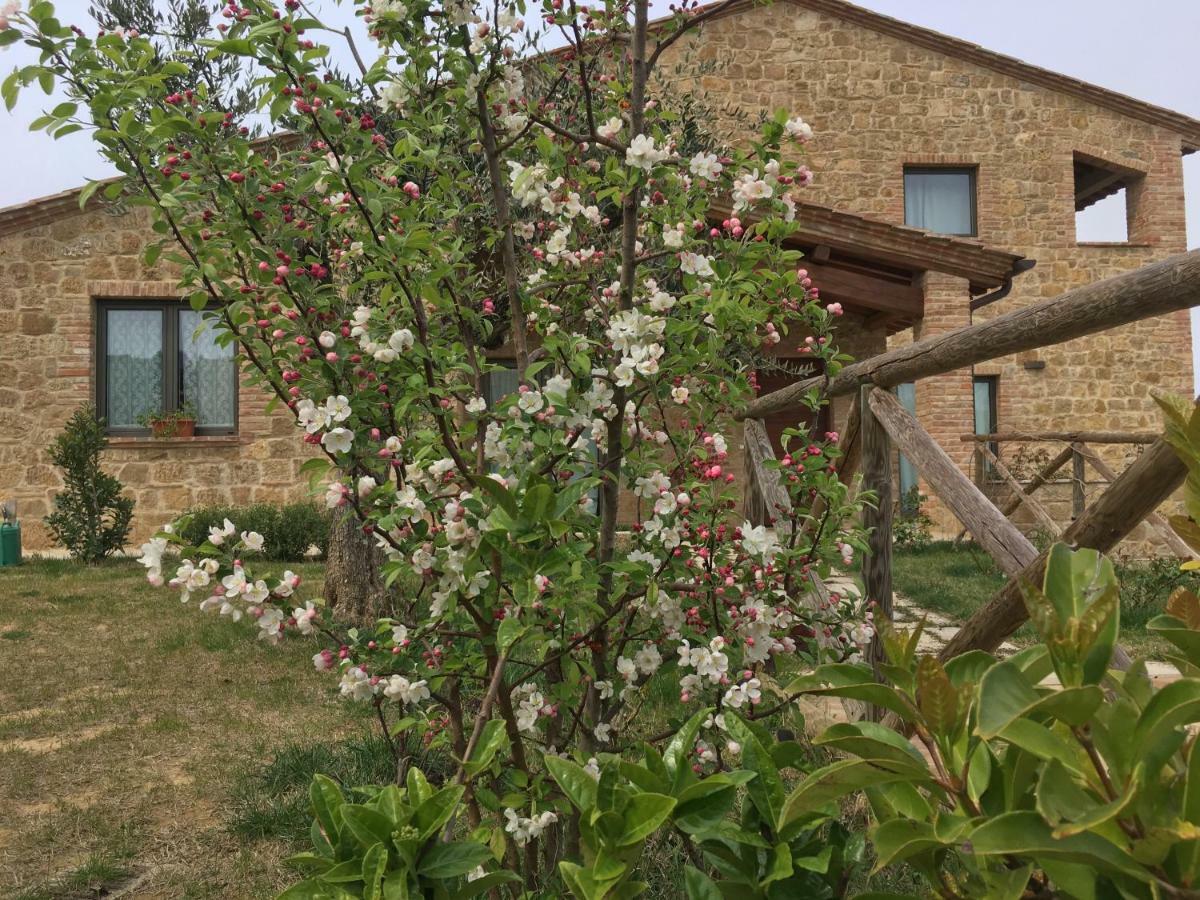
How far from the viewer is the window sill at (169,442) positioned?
10.0m

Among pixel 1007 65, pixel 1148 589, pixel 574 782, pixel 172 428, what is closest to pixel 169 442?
pixel 172 428

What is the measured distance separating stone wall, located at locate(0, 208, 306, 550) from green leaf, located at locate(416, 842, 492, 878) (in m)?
9.46

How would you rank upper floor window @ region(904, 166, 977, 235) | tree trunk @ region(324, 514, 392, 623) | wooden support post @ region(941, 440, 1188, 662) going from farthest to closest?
upper floor window @ region(904, 166, 977, 235) → tree trunk @ region(324, 514, 392, 623) → wooden support post @ region(941, 440, 1188, 662)

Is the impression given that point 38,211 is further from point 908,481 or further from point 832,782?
point 832,782

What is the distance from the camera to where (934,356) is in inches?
98.2

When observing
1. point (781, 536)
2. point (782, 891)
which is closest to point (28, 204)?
point (781, 536)

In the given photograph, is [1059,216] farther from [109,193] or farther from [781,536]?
[109,193]

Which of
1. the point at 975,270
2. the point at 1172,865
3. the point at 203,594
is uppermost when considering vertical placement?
the point at 975,270

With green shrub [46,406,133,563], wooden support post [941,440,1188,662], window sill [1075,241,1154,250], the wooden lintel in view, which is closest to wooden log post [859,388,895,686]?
wooden support post [941,440,1188,662]

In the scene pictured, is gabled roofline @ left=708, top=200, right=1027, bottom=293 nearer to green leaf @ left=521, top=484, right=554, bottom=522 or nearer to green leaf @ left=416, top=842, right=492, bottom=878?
green leaf @ left=521, top=484, right=554, bottom=522

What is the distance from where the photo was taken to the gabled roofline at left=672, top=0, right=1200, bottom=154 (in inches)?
463

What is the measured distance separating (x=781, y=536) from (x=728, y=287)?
0.92 m

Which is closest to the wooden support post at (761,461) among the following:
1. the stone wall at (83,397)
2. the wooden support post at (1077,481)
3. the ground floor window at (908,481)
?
the wooden support post at (1077,481)

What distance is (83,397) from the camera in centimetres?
1009
